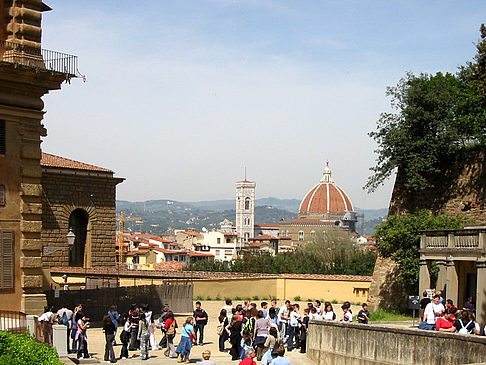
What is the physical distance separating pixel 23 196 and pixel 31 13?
5119 millimetres

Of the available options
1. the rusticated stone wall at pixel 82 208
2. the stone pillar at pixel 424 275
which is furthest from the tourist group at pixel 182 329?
the rusticated stone wall at pixel 82 208

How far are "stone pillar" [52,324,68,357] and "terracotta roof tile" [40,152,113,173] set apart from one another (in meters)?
24.5

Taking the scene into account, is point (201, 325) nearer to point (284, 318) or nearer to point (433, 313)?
point (284, 318)

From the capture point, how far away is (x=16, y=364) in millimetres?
14047

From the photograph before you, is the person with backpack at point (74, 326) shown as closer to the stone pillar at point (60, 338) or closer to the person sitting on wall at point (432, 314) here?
the stone pillar at point (60, 338)

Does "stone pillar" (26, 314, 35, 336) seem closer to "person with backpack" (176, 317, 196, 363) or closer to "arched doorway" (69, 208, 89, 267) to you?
"person with backpack" (176, 317, 196, 363)

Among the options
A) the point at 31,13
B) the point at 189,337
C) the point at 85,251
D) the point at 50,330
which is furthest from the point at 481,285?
the point at 85,251

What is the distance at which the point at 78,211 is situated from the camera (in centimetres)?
4294

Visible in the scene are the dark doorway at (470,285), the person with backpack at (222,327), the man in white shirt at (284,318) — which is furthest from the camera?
the dark doorway at (470,285)

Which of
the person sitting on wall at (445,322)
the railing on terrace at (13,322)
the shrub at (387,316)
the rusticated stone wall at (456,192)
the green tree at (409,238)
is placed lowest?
the shrub at (387,316)

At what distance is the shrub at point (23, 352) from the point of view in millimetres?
→ 14180

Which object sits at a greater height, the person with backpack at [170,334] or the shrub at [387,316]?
the person with backpack at [170,334]

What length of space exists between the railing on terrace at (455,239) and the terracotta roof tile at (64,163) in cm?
2276

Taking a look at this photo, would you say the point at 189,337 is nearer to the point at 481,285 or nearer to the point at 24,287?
the point at 24,287
